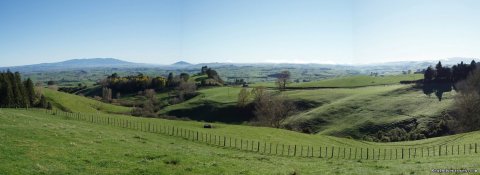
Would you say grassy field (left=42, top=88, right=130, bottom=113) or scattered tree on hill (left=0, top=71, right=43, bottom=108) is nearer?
scattered tree on hill (left=0, top=71, right=43, bottom=108)

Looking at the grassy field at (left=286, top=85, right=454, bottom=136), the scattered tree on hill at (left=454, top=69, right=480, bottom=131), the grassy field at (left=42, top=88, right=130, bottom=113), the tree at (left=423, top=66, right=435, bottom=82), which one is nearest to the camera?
the scattered tree on hill at (left=454, top=69, right=480, bottom=131)

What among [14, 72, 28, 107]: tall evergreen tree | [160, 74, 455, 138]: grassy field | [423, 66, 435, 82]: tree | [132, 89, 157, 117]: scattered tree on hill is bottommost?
[132, 89, 157, 117]: scattered tree on hill

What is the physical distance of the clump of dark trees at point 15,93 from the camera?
101875 mm

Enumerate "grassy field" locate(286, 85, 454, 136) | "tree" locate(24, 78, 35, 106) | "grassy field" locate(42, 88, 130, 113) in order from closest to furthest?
"tree" locate(24, 78, 35, 106) → "grassy field" locate(286, 85, 454, 136) → "grassy field" locate(42, 88, 130, 113)

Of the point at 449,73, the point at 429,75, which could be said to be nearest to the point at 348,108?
the point at 429,75

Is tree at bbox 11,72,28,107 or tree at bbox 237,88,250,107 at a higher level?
tree at bbox 11,72,28,107

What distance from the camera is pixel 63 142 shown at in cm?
3600

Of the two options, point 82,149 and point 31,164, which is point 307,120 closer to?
point 82,149

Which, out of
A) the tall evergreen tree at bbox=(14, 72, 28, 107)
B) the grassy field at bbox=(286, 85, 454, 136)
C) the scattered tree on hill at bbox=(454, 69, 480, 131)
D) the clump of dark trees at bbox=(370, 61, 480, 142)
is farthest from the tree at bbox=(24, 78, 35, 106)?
the scattered tree on hill at bbox=(454, 69, 480, 131)

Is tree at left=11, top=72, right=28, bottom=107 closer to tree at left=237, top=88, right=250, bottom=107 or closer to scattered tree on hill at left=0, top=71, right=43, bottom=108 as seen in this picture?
scattered tree on hill at left=0, top=71, right=43, bottom=108

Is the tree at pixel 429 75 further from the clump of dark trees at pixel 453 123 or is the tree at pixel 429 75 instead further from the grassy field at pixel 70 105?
the grassy field at pixel 70 105

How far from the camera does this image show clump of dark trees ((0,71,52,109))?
101875 millimetres

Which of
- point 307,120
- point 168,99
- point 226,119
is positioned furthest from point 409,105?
point 168,99

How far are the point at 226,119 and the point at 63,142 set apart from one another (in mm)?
113106
